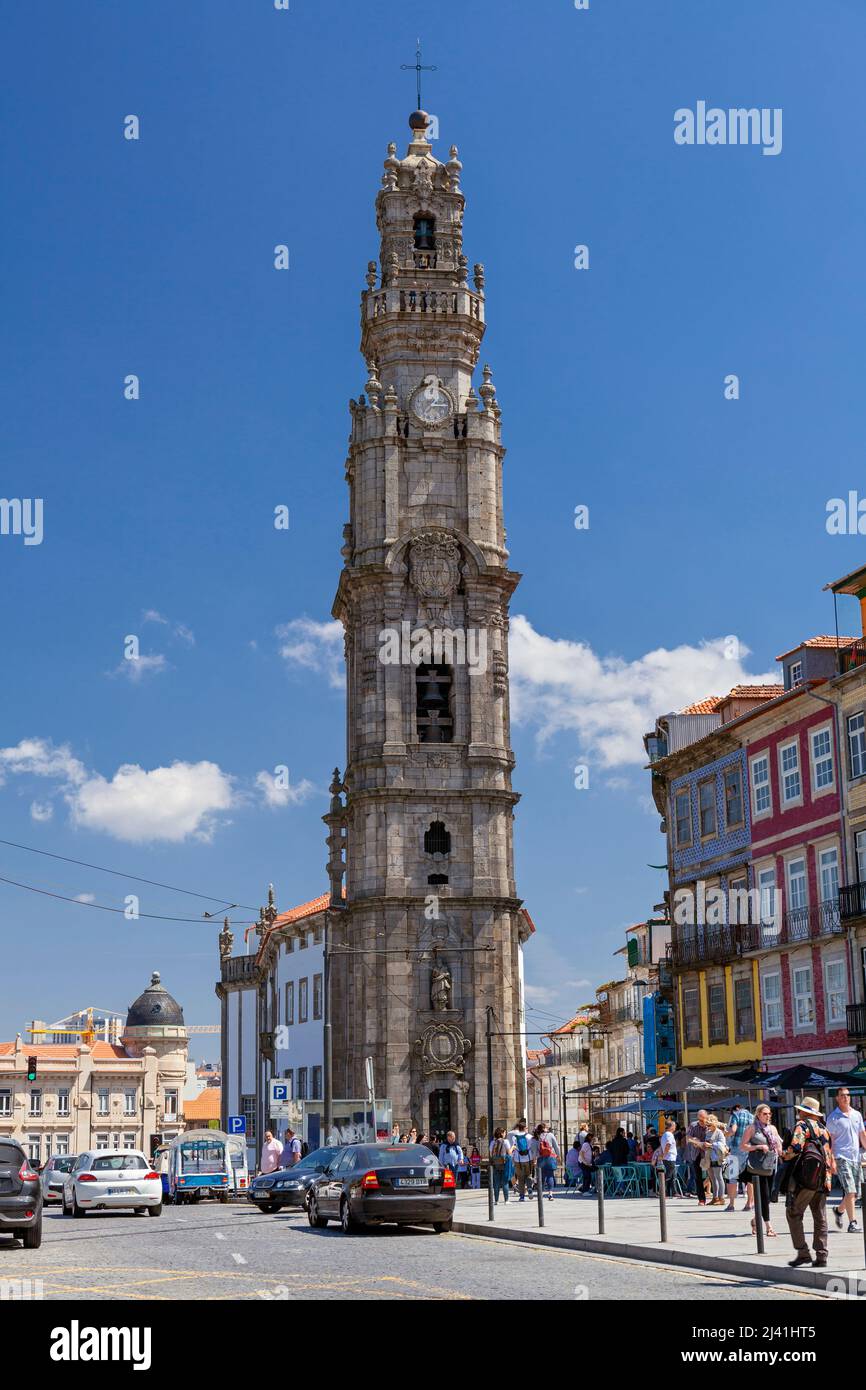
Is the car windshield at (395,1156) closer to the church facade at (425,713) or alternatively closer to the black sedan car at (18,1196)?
the black sedan car at (18,1196)

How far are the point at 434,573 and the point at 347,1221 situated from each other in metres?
38.8

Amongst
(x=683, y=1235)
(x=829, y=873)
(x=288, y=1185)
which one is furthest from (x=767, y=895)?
(x=683, y=1235)

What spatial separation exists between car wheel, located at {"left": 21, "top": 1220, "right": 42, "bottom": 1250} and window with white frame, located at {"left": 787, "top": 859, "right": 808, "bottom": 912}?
961 inches

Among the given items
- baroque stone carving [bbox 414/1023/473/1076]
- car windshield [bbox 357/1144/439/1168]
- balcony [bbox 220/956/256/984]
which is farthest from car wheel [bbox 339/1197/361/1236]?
balcony [bbox 220/956/256/984]

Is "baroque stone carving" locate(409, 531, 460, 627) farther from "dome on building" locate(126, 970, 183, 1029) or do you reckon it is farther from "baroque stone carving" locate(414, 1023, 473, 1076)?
"dome on building" locate(126, 970, 183, 1029)

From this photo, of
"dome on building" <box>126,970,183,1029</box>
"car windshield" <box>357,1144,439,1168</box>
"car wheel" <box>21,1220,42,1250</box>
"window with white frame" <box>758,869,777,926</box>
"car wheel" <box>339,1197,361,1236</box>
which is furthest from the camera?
"dome on building" <box>126,970,183,1029</box>

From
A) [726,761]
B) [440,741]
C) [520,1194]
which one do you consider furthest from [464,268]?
[520,1194]

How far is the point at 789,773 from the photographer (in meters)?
42.7

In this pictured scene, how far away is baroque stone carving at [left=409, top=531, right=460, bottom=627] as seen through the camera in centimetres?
6112

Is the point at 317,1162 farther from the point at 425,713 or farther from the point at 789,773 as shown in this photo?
the point at 425,713

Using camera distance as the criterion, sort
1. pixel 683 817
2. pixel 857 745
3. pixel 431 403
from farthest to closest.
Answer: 1. pixel 431 403
2. pixel 683 817
3. pixel 857 745

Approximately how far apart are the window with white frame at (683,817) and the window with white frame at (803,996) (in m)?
8.13

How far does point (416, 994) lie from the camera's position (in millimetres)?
58469
